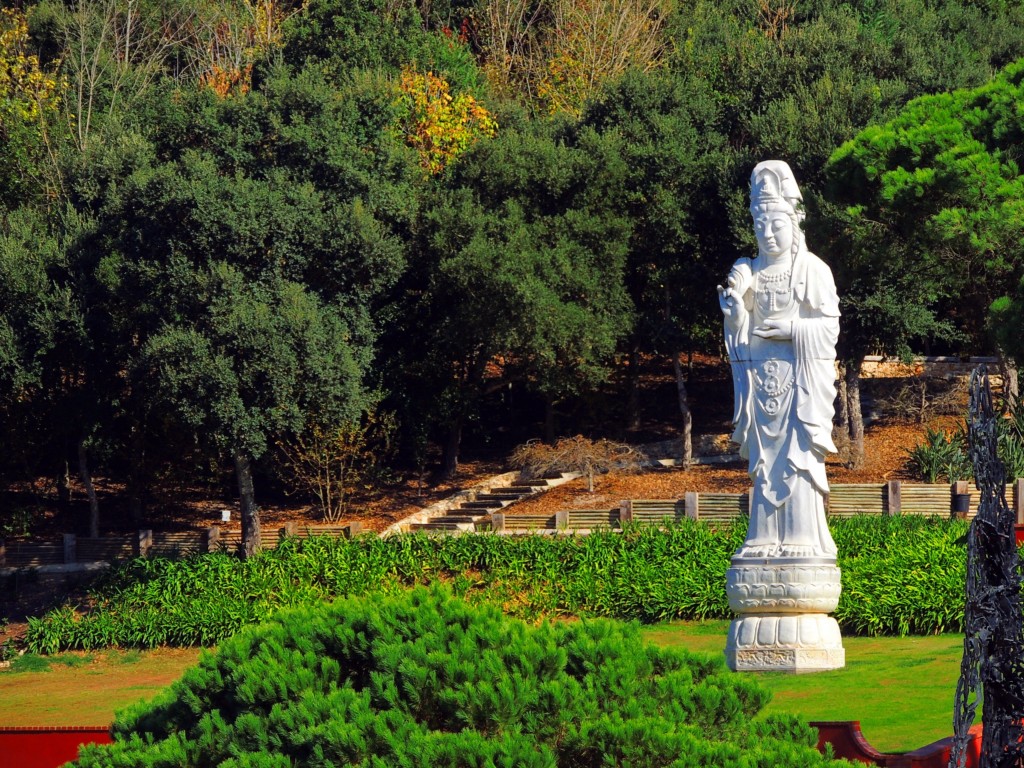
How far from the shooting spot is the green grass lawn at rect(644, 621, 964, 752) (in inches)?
549

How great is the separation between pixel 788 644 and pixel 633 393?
61.3ft

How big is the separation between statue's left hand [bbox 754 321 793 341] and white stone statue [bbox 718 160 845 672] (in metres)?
0.01

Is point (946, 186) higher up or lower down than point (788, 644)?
higher up

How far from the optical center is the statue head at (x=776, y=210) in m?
18.3

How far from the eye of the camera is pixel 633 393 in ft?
117

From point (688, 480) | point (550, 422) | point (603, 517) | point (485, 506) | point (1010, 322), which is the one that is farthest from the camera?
point (550, 422)

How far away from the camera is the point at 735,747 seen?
903cm

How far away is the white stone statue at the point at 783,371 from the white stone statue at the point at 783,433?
0.5 inches

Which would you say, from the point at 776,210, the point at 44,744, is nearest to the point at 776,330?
the point at 776,210

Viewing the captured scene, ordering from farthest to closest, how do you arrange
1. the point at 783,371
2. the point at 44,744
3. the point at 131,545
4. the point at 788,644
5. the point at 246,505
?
1. the point at 131,545
2. the point at 246,505
3. the point at 783,371
4. the point at 788,644
5. the point at 44,744

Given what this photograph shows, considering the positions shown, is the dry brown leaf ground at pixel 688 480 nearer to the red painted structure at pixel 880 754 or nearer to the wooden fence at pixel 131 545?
the wooden fence at pixel 131 545

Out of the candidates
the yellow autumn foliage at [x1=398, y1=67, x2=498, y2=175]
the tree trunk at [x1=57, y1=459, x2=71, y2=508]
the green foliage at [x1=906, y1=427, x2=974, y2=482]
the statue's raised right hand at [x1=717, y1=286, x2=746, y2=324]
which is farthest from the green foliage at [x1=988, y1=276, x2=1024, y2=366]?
the tree trunk at [x1=57, y1=459, x2=71, y2=508]

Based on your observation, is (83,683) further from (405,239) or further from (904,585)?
(405,239)

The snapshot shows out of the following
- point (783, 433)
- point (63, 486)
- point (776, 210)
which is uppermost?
point (776, 210)
